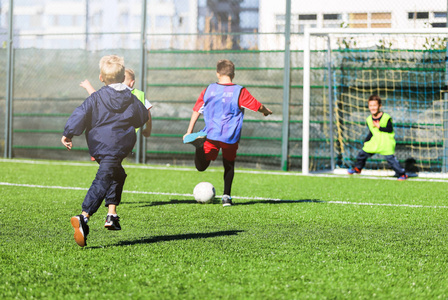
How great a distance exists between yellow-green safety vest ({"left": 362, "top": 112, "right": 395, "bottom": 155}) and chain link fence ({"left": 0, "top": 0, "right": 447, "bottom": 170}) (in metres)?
1.34

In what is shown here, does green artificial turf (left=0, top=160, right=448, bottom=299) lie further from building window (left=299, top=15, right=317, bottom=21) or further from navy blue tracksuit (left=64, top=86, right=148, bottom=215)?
building window (left=299, top=15, right=317, bottom=21)

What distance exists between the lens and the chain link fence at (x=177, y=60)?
1099cm

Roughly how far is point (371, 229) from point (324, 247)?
923 millimetres

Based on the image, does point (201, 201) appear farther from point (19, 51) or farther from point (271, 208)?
point (19, 51)

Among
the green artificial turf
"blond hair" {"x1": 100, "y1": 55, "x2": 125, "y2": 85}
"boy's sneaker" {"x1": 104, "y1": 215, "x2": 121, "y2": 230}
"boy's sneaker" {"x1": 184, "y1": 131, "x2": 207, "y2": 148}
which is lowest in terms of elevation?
the green artificial turf

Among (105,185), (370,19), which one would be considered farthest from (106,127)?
(370,19)

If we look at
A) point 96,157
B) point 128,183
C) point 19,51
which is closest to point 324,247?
point 96,157

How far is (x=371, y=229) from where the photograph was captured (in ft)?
15.3

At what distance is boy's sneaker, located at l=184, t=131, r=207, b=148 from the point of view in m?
5.88

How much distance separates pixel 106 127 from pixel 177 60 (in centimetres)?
776

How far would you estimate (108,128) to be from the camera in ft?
13.3

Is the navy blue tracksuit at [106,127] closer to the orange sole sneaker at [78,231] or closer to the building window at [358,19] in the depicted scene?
the orange sole sneaker at [78,231]

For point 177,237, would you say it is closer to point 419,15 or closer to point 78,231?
point 78,231

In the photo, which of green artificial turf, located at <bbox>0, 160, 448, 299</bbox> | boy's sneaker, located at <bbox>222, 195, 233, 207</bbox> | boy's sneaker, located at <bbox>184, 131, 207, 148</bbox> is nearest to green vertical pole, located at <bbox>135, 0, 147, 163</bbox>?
green artificial turf, located at <bbox>0, 160, 448, 299</bbox>
